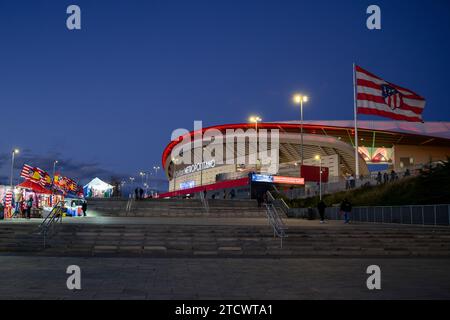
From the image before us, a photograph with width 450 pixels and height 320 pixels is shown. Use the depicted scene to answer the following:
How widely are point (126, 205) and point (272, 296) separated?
92.4ft

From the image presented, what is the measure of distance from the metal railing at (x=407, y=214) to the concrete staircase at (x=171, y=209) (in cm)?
773

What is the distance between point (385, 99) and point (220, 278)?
83.5 ft

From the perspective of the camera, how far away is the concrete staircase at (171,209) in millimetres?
32562

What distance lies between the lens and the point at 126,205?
113ft

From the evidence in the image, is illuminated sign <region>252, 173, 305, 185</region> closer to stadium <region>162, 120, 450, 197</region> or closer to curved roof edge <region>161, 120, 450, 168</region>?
stadium <region>162, 120, 450, 197</region>

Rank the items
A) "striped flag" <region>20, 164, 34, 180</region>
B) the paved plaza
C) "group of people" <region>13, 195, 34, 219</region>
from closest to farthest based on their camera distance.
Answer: the paved plaza → "group of people" <region>13, 195, 34, 219</region> → "striped flag" <region>20, 164, 34, 180</region>

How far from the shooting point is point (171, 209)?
33.4 m

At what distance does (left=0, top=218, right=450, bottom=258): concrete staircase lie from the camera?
14672 millimetres

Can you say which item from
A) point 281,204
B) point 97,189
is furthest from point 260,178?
point 97,189

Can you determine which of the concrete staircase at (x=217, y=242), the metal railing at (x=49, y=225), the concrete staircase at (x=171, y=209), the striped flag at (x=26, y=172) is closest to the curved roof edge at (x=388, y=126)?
the concrete staircase at (x=171, y=209)

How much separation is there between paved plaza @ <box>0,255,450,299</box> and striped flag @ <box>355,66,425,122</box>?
19353 mm

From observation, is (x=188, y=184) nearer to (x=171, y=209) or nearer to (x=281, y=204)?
(x=281, y=204)

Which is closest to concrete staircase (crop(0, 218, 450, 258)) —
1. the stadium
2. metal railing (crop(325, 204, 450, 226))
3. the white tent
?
metal railing (crop(325, 204, 450, 226))
